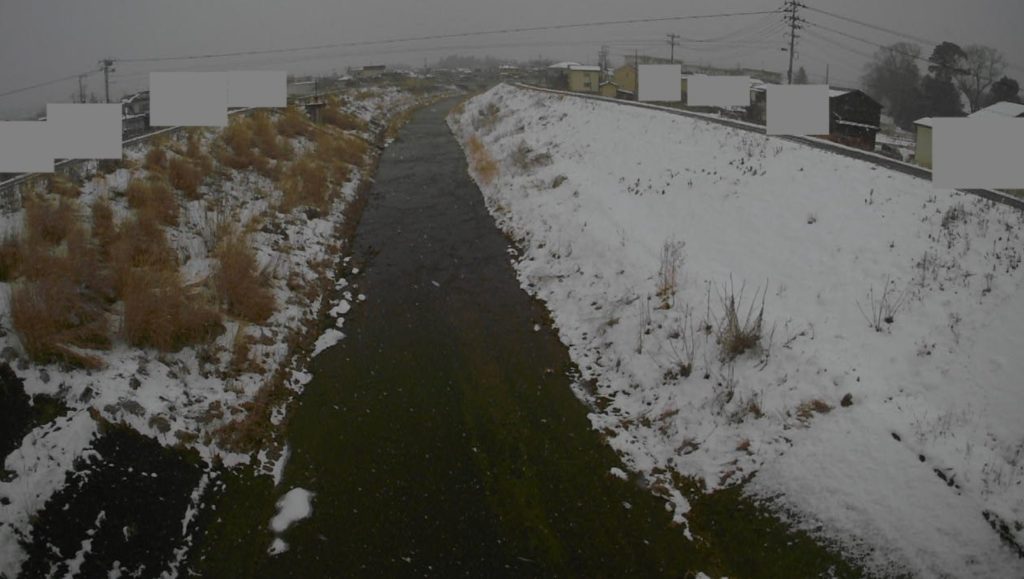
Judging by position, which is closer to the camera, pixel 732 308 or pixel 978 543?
pixel 978 543

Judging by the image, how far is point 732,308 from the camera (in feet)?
31.9

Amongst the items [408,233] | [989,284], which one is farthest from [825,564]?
[408,233]

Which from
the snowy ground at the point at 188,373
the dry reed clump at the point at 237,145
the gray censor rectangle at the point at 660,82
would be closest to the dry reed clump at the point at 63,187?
the snowy ground at the point at 188,373

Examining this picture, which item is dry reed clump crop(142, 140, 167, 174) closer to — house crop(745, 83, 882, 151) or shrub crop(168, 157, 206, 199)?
shrub crop(168, 157, 206, 199)

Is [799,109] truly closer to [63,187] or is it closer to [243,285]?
[243,285]

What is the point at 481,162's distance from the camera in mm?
26109

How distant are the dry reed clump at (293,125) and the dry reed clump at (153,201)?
39.3ft

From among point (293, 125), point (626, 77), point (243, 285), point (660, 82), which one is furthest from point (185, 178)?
point (626, 77)

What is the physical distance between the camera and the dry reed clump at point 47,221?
10531 millimetres

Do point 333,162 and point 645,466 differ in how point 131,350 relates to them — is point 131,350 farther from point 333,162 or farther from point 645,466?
point 333,162

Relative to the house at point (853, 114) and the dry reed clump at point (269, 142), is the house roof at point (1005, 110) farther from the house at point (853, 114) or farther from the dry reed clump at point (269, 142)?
the dry reed clump at point (269, 142)

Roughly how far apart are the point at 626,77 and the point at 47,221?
57.5 metres

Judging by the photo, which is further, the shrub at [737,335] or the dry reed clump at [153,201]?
the dry reed clump at [153,201]

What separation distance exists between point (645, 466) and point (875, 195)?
9.47 m
